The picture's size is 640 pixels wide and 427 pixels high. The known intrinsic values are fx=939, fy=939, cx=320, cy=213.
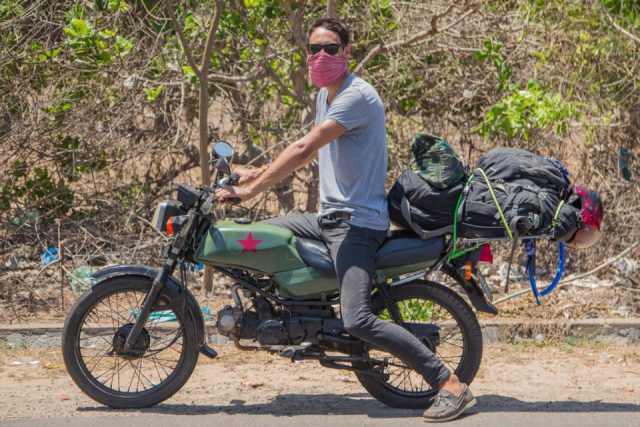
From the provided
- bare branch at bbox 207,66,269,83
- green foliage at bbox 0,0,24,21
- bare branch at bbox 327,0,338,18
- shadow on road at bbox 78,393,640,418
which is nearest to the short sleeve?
shadow on road at bbox 78,393,640,418

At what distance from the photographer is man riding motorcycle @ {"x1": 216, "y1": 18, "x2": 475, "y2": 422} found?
5.08 meters

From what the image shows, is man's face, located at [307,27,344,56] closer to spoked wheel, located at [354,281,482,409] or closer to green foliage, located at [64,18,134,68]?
spoked wheel, located at [354,281,482,409]

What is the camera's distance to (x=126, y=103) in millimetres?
8461

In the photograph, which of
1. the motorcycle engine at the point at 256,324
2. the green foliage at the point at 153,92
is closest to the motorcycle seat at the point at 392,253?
the motorcycle engine at the point at 256,324

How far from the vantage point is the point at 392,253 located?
17.3 feet

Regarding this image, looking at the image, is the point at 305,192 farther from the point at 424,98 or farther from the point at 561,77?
the point at 561,77

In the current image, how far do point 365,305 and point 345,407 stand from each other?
2.51 feet

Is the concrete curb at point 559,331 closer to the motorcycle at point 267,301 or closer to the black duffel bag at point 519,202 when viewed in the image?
the motorcycle at point 267,301

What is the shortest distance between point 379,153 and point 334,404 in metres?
1.55

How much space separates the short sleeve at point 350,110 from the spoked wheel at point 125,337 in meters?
1.38

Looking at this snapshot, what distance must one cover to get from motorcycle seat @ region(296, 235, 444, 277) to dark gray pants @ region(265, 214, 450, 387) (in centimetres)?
7

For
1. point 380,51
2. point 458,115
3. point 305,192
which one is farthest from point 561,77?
point 305,192

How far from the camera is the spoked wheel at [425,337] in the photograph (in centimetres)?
540

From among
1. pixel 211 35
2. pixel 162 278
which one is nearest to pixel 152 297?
pixel 162 278
